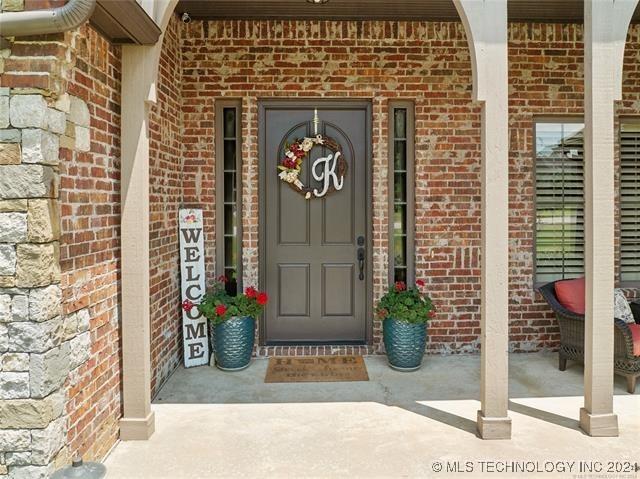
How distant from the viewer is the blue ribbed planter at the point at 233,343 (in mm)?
4410

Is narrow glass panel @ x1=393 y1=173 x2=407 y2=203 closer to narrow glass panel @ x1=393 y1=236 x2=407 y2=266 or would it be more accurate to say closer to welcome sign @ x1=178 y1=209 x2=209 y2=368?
narrow glass panel @ x1=393 y1=236 x2=407 y2=266

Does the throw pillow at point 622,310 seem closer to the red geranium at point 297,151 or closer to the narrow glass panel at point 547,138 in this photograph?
the narrow glass panel at point 547,138

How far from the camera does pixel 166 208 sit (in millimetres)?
4273

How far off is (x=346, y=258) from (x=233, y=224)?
1.12 metres

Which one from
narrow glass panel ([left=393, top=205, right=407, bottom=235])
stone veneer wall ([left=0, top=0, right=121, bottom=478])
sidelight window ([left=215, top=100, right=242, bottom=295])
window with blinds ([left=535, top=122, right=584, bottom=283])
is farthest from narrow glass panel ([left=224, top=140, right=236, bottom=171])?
window with blinds ([left=535, top=122, right=584, bottom=283])

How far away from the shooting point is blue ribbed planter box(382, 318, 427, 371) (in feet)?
14.5

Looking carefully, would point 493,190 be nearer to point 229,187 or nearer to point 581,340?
point 581,340

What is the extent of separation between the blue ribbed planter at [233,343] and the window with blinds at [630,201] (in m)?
3.66

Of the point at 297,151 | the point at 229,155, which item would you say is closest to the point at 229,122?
the point at 229,155

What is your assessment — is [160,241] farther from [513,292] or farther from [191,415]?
[513,292]

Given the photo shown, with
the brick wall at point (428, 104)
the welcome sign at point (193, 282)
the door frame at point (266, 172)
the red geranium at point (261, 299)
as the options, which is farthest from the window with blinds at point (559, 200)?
the welcome sign at point (193, 282)
